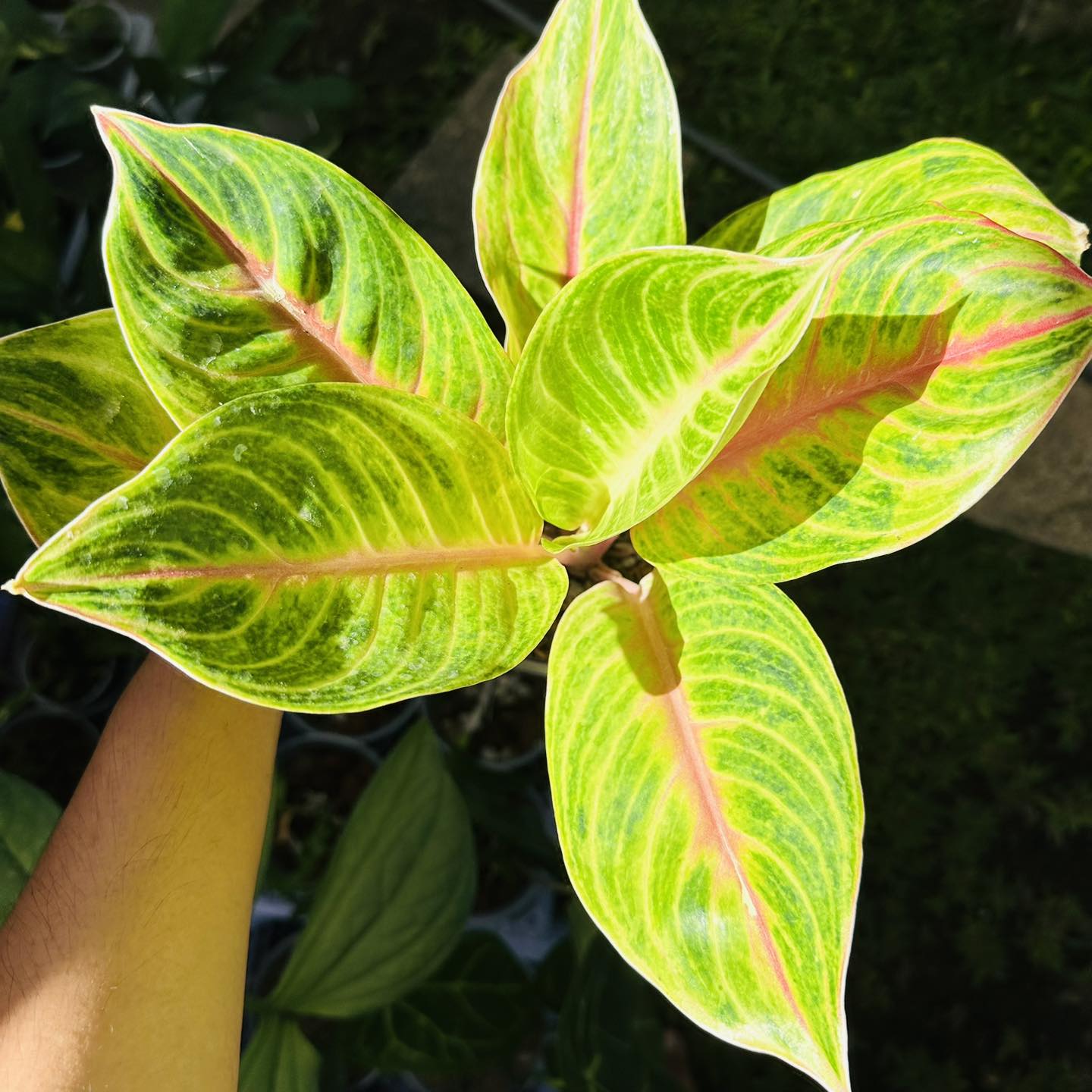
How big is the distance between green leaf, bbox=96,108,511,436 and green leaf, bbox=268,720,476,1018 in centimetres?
43

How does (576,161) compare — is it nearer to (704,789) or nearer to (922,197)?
(922,197)

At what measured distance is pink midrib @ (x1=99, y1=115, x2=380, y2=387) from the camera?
20.7 inches

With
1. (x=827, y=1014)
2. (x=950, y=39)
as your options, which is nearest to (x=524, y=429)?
(x=827, y=1014)

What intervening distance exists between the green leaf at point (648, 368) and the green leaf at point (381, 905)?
0.40 meters

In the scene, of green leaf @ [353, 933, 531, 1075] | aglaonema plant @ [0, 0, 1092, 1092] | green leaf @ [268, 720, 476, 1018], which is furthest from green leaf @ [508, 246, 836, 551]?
green leaf @ [353, 933, 531, 1075]

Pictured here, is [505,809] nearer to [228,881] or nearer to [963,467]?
[228,881]

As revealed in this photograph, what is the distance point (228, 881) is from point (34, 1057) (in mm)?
132

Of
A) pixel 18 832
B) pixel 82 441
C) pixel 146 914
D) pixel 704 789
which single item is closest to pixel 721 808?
pixel 704 789

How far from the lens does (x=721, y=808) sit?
0.54 m

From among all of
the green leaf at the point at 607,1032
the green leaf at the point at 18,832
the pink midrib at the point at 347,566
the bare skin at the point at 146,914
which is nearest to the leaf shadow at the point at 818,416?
the pink midrib at the point at 347,566

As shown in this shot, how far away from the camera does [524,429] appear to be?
0.53 metres

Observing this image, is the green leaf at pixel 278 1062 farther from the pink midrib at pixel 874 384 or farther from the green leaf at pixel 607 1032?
the pink midrib at pixel 874 384

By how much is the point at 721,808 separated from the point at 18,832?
590 millimetres

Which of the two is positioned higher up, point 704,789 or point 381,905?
point 704,789
